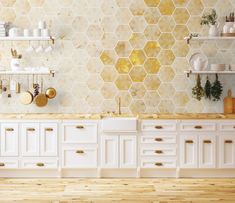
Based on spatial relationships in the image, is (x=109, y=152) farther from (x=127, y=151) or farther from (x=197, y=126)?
(x=197, y=126)

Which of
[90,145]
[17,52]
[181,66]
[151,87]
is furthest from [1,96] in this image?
[181,66]

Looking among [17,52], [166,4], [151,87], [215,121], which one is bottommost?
[215,121]

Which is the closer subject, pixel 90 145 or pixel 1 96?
pixel 90 145

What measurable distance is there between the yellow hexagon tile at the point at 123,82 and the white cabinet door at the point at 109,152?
0.91 meters

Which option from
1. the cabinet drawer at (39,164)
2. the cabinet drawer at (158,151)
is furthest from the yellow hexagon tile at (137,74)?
the cabinet drawer at (39,164)

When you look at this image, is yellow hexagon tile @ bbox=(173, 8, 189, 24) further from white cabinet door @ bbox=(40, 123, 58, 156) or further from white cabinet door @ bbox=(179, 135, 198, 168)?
white cabinet door @ bbox=(40, 123, 58, 156)

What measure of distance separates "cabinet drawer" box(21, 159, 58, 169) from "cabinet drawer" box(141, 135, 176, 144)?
1.19m

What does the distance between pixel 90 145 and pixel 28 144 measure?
80 centimetres

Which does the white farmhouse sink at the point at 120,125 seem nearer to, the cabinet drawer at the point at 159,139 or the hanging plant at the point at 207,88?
the cabinet drawer at the point at 159,139

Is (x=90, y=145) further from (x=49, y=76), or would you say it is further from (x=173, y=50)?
(x=173, y=50)

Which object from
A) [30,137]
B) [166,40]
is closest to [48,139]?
[30,137]

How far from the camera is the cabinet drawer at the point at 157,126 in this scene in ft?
20.2

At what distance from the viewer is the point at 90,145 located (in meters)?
6.17

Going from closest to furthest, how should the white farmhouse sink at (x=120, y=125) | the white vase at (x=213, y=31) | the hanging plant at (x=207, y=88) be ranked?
the white farmhouse sink at (x=120, y=125) < the white vase at (x=213, y=31) < the hanging plant at (x=207, y=88)
